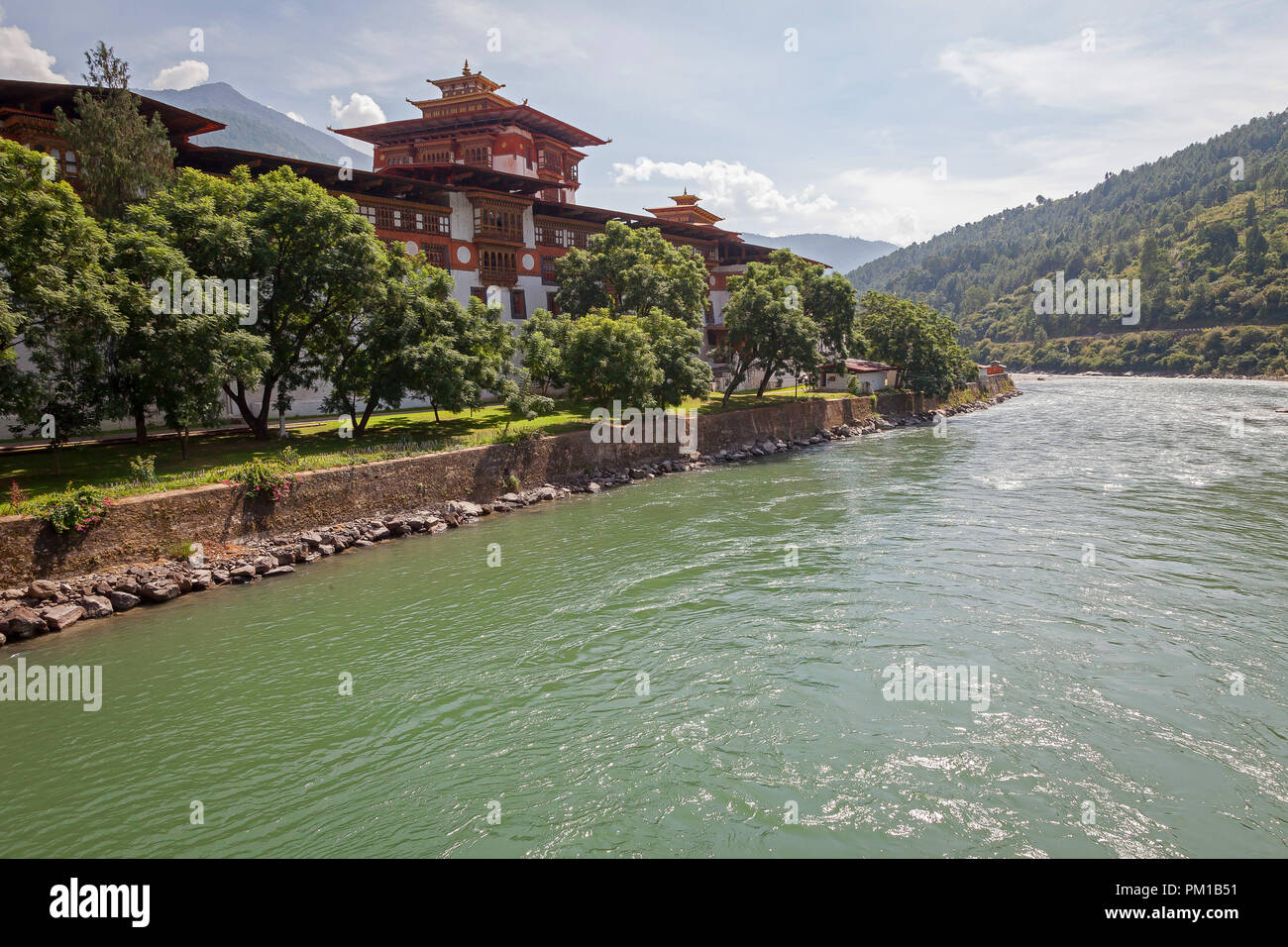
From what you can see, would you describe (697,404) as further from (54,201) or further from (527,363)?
(54,201)

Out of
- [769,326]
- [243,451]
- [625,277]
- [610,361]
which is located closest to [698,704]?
[243,451]

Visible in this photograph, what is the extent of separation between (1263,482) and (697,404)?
102 feet

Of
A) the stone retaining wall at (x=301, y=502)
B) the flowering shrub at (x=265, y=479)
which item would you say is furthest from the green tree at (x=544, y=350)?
the flowering shrub at (x=265, y=479)

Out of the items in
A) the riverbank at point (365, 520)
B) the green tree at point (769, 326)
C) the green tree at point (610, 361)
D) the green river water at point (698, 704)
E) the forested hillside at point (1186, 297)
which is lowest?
the green river water at point (698, 704)

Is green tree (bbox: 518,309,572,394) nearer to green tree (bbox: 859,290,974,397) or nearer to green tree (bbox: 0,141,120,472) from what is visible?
green tree (bbox: 0,141,120,472)

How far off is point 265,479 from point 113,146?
663 inches

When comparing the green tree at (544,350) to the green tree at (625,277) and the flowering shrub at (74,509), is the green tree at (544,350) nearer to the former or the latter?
the green tree at (625,277)

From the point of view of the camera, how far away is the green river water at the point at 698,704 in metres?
9.84

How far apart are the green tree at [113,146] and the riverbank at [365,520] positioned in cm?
1539

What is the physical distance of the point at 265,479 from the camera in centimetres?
2373

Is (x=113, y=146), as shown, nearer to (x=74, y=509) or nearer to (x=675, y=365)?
(x=74, y=509)

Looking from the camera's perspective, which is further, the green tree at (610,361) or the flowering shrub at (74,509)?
the green tree at (610,361)
